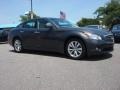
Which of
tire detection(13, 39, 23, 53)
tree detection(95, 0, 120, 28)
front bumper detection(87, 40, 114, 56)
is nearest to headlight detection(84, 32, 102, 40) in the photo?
front bumper detection(87, 40, 114, 56)

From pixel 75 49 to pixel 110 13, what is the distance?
45.1 m

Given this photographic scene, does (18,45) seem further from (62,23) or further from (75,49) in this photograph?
(75,49)

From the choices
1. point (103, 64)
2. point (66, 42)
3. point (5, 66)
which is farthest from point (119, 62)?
point (5, 66)

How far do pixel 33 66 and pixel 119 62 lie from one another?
259 cm

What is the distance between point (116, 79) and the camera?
6.26 meters

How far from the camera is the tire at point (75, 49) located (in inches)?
362

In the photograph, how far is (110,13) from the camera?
53.1 meters

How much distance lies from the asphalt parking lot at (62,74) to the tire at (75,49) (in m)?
0.26

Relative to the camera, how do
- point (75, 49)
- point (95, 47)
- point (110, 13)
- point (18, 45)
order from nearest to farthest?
point (95, 47) → point (75, 49) → point (18, 45) → point (110, 13)

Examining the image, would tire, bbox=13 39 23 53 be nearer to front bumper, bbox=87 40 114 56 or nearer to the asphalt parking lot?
the asphalt parking lot

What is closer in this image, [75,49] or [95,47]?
[95,47]

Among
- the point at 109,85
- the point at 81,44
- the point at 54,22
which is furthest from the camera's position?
the point at 54,22

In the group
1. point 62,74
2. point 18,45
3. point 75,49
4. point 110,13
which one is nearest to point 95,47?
point 75,49

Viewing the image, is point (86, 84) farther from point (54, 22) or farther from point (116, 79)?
point (54, 22)
